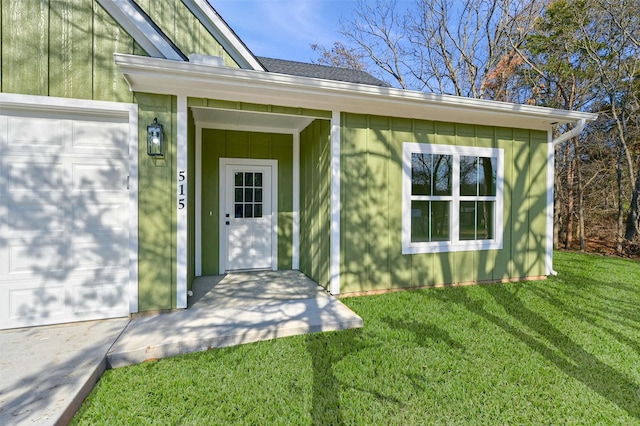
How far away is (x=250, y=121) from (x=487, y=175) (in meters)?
3.65

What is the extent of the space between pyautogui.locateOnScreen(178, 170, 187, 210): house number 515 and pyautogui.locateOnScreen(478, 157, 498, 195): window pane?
404 centimetres

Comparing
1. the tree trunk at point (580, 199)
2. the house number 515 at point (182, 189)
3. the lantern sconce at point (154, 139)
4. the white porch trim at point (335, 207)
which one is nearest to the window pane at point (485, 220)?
the white porch trim at point (335, 207)

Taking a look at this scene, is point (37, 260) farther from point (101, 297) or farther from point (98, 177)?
point (98, 177)

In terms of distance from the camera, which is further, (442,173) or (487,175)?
(487,175)

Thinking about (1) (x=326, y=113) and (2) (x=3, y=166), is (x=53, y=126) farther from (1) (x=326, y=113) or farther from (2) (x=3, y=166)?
(1) (x=326, y=113)

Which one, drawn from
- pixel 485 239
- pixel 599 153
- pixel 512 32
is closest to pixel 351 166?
pixel 485 239

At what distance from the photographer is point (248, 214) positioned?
525cm

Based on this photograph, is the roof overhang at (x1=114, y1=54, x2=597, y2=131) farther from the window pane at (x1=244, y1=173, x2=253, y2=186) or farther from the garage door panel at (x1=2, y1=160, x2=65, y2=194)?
the window pane at (x1=244, y1=173, x2=253, y2=186)

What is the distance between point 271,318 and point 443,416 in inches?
69.2

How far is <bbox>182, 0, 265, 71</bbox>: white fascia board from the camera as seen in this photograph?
4074 millimetres

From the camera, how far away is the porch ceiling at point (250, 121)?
4312mm

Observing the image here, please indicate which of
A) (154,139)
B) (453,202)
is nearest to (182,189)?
(154,139)

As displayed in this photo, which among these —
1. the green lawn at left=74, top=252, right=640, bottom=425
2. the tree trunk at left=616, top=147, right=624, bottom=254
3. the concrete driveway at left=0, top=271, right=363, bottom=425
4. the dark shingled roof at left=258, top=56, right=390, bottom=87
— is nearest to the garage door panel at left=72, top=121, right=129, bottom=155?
the concrete driveway at left=0, top=271, right=363, bottom=425

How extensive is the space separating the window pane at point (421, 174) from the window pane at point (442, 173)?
98mm
